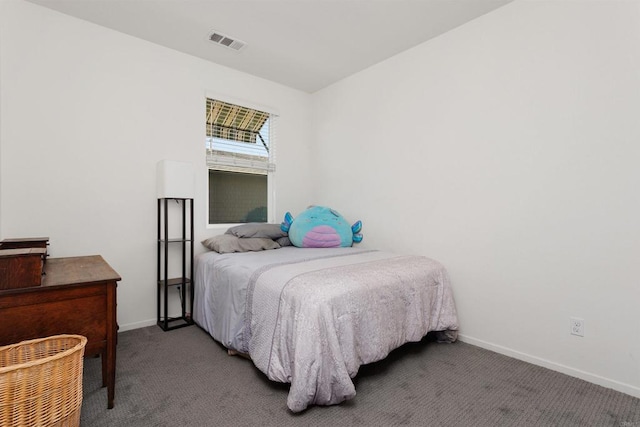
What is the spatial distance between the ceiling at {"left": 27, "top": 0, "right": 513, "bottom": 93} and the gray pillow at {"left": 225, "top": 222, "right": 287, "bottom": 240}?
170 cm

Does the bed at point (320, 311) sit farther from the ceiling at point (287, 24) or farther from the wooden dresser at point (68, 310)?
the ceiling at point (287, 24)

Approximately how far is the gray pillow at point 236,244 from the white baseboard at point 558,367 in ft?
6.32

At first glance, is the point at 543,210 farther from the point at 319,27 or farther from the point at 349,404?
the point at 319,27

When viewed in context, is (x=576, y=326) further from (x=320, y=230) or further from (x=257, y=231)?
(x=257, y=231)

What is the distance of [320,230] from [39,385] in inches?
91.6

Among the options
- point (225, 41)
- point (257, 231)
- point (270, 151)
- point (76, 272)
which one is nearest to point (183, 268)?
point (257, 231)

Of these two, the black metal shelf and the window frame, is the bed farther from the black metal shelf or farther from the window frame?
the window frame

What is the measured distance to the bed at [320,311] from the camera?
Answer: 64.0 inches

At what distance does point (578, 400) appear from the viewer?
5.87 ft

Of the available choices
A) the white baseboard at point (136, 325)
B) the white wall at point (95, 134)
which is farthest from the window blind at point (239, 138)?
the white baseboard at point (136, 325)

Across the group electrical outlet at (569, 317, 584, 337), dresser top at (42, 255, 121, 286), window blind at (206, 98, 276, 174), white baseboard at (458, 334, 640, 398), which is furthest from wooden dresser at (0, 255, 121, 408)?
electrical outlet at (569, 317, 584, 337)

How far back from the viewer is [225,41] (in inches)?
113

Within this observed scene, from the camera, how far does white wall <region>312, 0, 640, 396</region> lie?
1.91m

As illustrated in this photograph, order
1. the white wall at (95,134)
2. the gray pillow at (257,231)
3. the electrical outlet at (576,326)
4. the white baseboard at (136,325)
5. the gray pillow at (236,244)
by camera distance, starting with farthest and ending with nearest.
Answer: the gray pillow at (257,231), the gray pillow at (236,244), the white baseboard at (136,325), the white wall at (95,134), the electrical outlet at (576,326)
